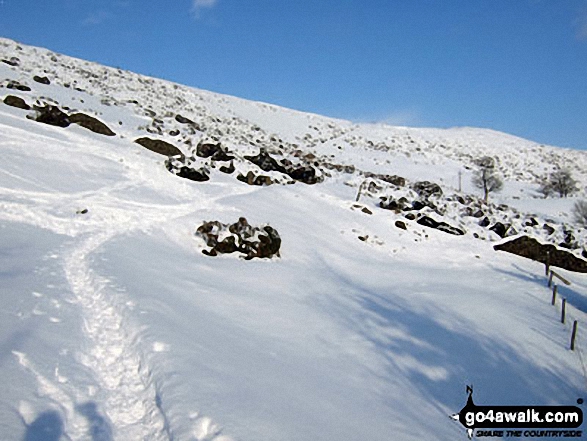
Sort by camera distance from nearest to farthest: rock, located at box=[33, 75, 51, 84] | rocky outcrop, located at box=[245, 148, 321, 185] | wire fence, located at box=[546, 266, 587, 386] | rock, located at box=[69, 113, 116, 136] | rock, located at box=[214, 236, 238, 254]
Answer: wire fence, located at box=[546, 266, 587, 386]
rock, located at box=[214, 236, 238, 254]
rock, located at box=[69, 113, 116, 136]
rocky outcrop, located at box=[245, 148, 321, 185]
rock, located at box=[33, 75, 51, 84]

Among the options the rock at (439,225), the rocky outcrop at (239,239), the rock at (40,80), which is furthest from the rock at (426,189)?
the rock at (40,80)

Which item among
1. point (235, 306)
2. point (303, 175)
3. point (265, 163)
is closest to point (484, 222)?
point (303, 175)

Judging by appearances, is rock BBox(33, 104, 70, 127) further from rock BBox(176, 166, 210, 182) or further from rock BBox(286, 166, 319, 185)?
rock BBox(286, 166, 319, 185)

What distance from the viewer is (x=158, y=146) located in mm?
24984

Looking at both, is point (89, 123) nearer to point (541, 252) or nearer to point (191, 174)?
point (191, 174)

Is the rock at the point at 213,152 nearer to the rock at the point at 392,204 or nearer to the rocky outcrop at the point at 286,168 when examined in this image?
the rocky outcrop at the point at 286,168

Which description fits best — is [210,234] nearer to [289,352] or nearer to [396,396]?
[289,352]

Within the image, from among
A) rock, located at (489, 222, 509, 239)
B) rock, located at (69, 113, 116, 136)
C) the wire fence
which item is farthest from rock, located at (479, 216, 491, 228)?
rock, located at (69, 113, 116, 136)

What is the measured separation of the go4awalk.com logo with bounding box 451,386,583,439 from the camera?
6.23 meters

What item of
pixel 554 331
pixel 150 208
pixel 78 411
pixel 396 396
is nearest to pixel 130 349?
pixel 78 411

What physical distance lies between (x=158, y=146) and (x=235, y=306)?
62.7ft

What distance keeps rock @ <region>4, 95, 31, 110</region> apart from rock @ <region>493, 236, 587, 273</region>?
31.5 metres

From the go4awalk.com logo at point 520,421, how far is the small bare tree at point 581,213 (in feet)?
113

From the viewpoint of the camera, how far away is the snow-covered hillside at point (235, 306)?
200 inches
